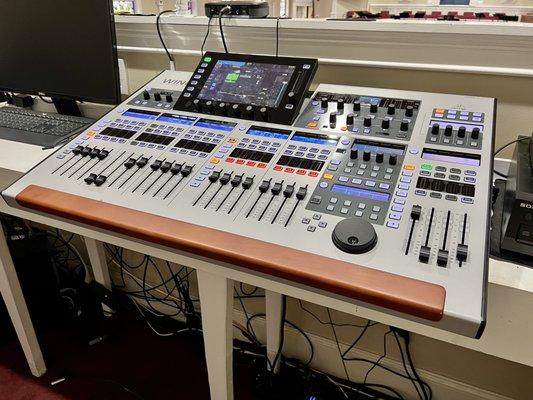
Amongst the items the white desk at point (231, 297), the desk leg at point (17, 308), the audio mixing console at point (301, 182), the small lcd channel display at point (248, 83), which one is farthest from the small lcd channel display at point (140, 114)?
the desk leg at point (17, 308)

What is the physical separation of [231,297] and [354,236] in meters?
0.30

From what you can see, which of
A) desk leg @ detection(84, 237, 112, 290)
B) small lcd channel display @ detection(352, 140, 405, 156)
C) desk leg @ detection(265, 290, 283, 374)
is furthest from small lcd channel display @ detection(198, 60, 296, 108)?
desk leg @ detection(84, 237, 112, 290)

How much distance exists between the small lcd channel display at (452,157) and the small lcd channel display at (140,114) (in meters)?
0.68

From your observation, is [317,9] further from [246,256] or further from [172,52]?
[246,256]

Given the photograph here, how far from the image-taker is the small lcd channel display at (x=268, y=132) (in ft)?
3.05

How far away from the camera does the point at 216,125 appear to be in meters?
0.99

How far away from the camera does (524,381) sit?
1.21 m

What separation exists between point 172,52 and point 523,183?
1.13 meters

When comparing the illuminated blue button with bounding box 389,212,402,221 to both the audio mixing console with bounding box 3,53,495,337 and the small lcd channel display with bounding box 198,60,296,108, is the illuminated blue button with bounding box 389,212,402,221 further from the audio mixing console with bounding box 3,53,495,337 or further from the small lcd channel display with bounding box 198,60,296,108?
the small lcd channel display with bounding box 198,60,296,108

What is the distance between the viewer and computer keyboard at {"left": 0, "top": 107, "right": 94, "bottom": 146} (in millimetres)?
1190

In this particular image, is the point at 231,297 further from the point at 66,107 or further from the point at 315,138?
the point at 66,107

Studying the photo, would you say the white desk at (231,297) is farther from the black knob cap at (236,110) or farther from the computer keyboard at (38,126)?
the black knob cap at (236,110)

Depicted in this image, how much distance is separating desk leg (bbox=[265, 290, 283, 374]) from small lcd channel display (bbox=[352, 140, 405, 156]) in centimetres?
58

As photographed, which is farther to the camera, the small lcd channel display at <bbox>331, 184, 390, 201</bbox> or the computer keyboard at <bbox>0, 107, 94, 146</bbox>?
the computer keyboard at <bbox>0, 107, 94, 146</bbox>
